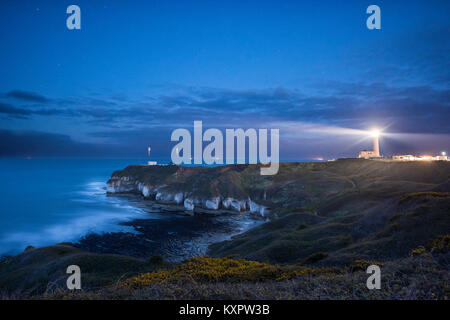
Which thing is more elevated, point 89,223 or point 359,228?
point 359,228

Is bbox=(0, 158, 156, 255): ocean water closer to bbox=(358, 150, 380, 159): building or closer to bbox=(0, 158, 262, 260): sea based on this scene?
bbox=(0, 158, 262, 260): sea

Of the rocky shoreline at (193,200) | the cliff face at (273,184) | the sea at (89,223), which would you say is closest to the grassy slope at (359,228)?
the cliff face at (273,184)

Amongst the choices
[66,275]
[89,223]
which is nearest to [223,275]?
[66,275]

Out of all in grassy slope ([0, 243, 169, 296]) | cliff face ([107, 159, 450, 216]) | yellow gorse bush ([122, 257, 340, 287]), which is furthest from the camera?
cliff face ([107, 159, 450, 216])

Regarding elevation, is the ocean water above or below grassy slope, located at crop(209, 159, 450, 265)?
below

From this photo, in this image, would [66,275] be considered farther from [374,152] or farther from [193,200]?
[374,152]

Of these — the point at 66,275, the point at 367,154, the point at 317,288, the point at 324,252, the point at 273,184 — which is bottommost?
the point at 66,275

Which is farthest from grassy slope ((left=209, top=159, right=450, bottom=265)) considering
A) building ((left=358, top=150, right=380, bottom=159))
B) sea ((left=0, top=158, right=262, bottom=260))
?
building ((left=358, top=150, right=380, bottom=159))

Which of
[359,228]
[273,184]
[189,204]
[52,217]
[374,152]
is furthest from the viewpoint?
[374,152]

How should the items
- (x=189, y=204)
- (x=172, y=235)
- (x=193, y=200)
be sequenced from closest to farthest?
(x=172, y=235), (x=189, y=204), (x=193, y=200)
